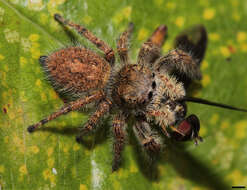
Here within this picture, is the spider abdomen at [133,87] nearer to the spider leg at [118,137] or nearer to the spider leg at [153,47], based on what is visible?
the spider leg at [118,137]

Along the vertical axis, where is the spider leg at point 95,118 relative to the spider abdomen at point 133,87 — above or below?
below

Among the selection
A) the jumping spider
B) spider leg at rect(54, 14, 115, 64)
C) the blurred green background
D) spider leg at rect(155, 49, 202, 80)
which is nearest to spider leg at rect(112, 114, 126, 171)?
the jumping spider

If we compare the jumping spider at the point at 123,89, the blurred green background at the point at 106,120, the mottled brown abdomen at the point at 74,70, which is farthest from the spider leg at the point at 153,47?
the mottled brown abdomen at the point at 74,70

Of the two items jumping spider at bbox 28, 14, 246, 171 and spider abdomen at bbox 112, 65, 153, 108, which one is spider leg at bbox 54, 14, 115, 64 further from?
spider abdomen at bbox 112, 65, 153, 108

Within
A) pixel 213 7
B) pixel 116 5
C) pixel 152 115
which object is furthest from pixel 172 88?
pixel 213 7

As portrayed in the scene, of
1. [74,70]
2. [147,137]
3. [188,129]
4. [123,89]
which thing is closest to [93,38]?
[74,70]

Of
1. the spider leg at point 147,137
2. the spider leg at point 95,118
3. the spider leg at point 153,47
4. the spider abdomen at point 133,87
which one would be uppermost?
the spider leg at point 153,47
